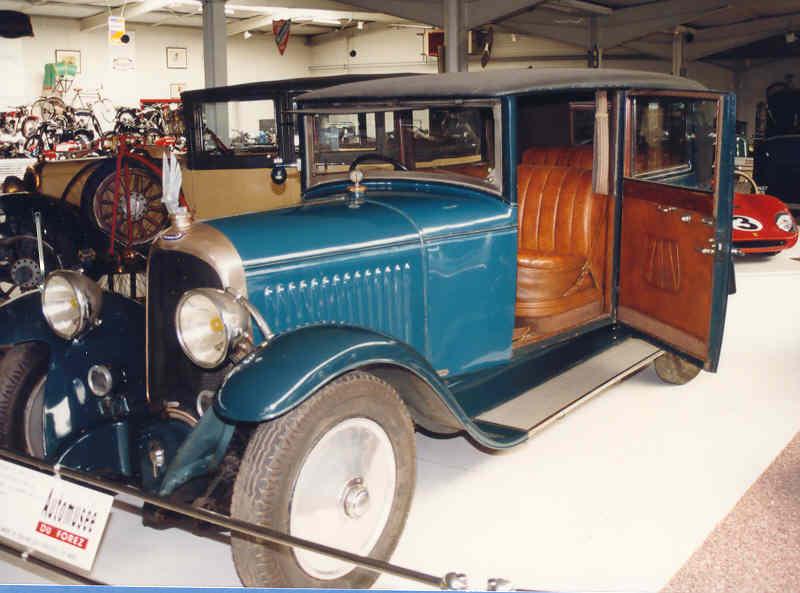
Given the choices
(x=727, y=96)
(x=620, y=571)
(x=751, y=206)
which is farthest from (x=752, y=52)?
(x=620, y=571)

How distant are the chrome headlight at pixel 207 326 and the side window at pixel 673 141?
233 cm

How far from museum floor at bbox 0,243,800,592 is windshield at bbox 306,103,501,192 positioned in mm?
1277

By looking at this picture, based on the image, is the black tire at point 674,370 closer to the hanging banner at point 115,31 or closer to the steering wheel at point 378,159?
the steering wheel at point 378,159

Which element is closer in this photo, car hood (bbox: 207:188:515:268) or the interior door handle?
car hood (bbox: 207:188:515:268)

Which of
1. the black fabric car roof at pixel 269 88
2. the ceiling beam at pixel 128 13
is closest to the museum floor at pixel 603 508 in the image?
the black fabric car roof at pixel 269 88

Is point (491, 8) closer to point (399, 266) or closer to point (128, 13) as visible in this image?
point (128, 13)

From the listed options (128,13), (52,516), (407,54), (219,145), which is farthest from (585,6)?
(52,516)

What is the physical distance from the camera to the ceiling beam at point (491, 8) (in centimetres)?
1162

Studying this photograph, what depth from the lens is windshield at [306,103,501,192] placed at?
3.35m

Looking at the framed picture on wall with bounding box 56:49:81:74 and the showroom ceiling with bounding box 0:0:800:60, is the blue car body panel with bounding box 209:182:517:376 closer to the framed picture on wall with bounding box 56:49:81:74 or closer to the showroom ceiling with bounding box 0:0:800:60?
the showroom ceiling with bounding box 0:0:800:60

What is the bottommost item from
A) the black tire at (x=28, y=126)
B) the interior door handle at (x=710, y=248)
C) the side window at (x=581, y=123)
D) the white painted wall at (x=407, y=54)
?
the interior door handle at (x=710, y=248)

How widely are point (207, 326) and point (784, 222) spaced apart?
6723 mm

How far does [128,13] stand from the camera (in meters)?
17.1

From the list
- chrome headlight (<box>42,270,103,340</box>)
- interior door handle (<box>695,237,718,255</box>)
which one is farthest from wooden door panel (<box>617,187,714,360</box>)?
chrome headlight (<box>42,270,103,340</box>)
